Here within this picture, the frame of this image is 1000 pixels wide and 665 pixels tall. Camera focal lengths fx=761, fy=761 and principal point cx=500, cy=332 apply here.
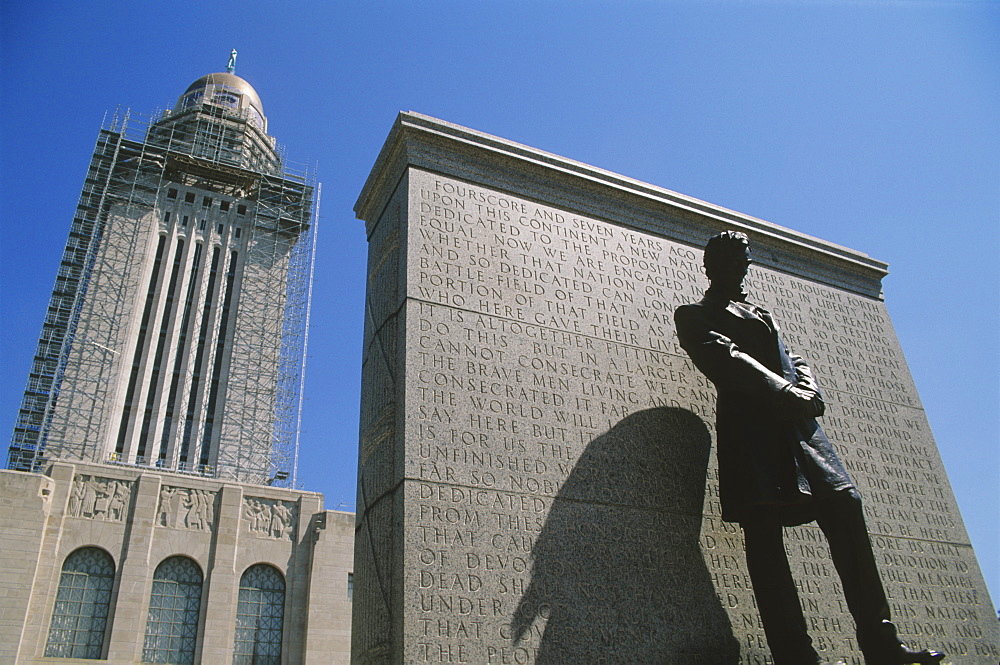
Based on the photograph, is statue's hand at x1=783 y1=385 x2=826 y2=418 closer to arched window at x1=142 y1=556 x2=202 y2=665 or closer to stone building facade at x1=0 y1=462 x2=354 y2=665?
stone building facade at x1=0 y1=462 x2=354 y2=665

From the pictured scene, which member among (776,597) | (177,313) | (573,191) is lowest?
(776,597)

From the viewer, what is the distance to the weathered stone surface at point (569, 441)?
5.83 m

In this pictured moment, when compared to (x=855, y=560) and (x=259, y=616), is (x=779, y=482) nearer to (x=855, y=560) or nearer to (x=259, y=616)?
(x=855, y=560)

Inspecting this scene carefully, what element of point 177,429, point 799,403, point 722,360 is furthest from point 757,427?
point 177,429

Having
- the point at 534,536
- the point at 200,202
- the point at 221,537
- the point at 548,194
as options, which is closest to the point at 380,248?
the point at 548,194

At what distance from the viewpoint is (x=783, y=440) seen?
20.6 ft

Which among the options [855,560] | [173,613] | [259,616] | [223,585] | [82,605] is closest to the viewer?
[855,560]

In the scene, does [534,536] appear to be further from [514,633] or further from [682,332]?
[682,332]

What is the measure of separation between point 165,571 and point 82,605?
3.05 meters

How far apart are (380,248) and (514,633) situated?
4056 millimetres

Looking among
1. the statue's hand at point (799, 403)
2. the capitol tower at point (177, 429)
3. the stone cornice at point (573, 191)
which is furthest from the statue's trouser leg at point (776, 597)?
the capitol tower at point (177, 429)

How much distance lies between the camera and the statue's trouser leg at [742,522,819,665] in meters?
5.85

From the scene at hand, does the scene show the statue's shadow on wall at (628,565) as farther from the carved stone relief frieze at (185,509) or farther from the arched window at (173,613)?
the carved stone relief frieze at (185,509)

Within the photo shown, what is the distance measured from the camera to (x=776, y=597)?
20.0ft
